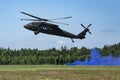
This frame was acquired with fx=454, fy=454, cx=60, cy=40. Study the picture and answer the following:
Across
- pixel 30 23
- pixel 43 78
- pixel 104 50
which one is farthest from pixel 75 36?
pixel 104 50

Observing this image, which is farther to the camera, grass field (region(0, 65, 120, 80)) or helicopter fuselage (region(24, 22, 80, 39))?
helicopter fuselage (region(24, 22, 80, 39))

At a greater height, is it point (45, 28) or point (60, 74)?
point (45, 28)

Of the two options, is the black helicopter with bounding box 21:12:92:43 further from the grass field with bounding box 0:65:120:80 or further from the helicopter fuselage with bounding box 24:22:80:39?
the grass field with bounding box 0:65:120:80

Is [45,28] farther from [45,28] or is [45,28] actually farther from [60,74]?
[60,74]

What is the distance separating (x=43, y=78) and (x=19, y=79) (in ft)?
13.9

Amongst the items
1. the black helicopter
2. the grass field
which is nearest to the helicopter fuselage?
the black helicopter

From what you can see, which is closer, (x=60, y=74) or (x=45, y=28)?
(x=60, y=74)

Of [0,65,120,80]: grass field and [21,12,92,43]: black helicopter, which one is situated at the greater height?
[21,12,92,43]: black helicopter

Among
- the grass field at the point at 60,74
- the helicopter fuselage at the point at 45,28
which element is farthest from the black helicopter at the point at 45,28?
the grass field at the point at 60,74

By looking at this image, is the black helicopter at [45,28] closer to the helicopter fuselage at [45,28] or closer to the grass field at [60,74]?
the helicopter fuselage at [45,28]

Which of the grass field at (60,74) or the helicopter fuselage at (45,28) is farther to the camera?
the helicopter fuselage at (45,28)

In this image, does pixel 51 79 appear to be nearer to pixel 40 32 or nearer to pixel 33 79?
pixel 33 79

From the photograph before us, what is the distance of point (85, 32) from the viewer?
12862cm

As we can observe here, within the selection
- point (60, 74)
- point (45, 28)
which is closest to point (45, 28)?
point (45, 28)
